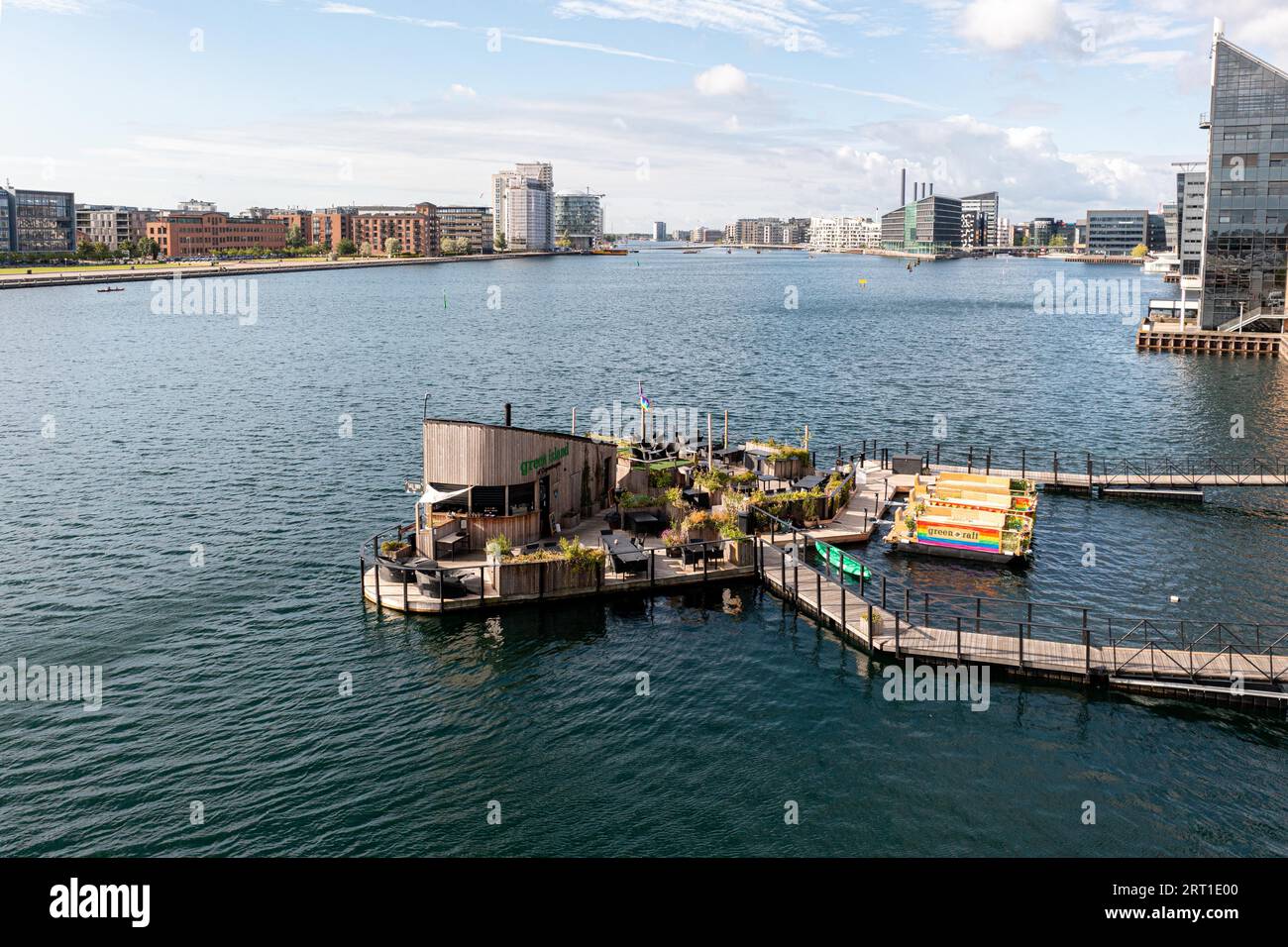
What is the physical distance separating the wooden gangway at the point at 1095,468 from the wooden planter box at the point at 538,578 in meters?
26.6

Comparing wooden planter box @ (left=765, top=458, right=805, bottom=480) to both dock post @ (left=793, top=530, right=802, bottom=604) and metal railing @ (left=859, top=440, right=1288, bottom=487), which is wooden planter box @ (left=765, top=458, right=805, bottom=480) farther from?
dock post @ (left=793, top=530, right=802, bottom=604)

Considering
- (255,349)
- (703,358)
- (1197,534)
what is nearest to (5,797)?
(1197,534)

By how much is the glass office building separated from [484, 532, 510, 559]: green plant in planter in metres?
115

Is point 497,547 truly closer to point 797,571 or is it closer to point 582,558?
point 582,558

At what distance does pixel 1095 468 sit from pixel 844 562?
3614 cm

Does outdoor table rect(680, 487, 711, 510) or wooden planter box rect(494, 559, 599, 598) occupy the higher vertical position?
outdoor table rect(680, 487, 711, 510)

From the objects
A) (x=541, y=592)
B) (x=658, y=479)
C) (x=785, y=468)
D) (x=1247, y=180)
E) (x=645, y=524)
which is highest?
(x=1247, y=180)

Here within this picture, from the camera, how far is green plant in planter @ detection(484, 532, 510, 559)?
42188mm

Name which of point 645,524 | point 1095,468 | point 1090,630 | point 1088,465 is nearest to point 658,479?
point 645,524

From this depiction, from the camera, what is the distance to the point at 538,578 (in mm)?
41562

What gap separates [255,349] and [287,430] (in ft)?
214

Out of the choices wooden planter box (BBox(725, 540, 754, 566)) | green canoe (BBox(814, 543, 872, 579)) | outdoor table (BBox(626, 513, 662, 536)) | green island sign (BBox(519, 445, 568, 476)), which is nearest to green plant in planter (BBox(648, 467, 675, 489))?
outdoor table (BBox(626, 513, 662, 536))

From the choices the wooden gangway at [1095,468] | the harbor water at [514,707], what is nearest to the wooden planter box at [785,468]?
the wooden gangway at [1095,468]
